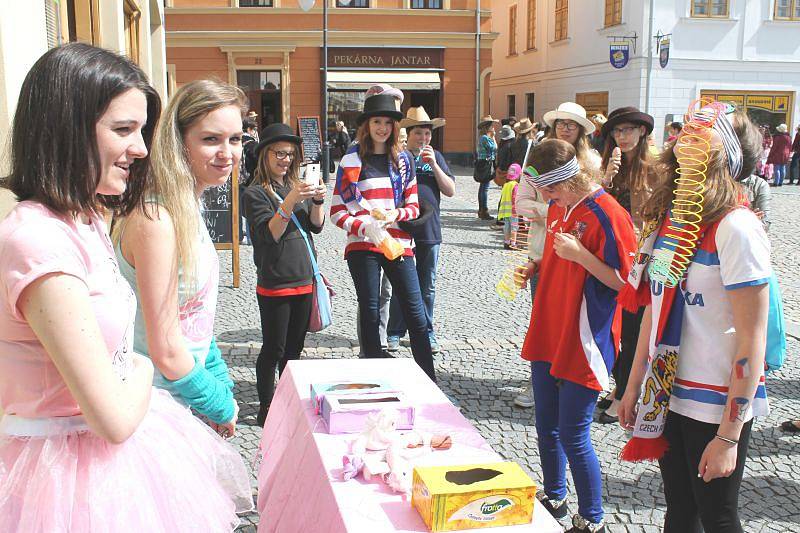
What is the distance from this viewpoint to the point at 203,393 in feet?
6.91

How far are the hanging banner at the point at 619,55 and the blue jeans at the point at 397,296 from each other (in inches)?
745

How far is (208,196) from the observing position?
26.2 ft

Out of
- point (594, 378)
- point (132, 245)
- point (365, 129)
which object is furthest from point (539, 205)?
point (132, 245)

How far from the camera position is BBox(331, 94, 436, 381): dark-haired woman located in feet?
15.5

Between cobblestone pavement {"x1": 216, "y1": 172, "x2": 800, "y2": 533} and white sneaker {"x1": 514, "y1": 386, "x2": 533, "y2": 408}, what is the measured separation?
1.6 inches

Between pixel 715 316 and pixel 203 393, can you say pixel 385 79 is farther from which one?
pixel 203 393

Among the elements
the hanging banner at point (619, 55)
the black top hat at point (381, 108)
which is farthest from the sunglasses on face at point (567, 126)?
the hanging banner at point (619, 55)

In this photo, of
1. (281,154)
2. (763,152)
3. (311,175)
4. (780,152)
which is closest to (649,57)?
(780,152)

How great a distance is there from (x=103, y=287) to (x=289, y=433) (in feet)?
4.95

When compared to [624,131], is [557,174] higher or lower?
lower

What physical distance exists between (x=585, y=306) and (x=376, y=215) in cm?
195

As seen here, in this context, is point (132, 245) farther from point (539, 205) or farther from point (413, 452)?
point (539, 205)

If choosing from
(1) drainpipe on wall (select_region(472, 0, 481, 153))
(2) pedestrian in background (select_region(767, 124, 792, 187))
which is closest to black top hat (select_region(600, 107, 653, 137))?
(2) pedestrian in background (select_region(767, 124, 792, 187))

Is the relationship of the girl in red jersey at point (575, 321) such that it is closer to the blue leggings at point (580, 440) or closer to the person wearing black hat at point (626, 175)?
the blue leggings at point (580, 440)
